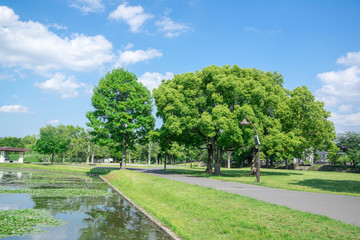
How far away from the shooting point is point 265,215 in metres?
9.66

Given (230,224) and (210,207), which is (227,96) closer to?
(210,207)

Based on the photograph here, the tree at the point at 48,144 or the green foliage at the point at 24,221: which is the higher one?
the tree at the point at 48,144

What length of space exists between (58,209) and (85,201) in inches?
104

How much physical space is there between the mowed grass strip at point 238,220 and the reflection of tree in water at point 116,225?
2.42 feet

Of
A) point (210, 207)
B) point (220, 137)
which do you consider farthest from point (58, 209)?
point (220, 137)

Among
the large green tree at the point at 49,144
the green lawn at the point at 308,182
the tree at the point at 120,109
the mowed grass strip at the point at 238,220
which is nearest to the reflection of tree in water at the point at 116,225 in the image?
the mowed grass strip at the point at 238,220

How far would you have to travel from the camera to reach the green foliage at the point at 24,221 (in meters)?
8.76

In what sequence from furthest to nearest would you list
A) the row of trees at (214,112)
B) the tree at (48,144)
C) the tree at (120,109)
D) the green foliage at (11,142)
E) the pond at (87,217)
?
the green foliage at (11,142) → the tree at (48,144) → the tree at (120,109) → the row of trees at (214,112) → the pond at (87,217)

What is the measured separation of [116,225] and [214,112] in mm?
18968

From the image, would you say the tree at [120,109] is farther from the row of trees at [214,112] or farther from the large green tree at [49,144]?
the large green tree at [49,144]

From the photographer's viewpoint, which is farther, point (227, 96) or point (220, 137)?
point (227, 96)

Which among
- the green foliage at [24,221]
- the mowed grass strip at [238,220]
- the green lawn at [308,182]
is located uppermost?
the mowed grass strip at [238,220]

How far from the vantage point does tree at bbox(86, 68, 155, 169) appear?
116ft

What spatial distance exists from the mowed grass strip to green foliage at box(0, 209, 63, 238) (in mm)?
4364
